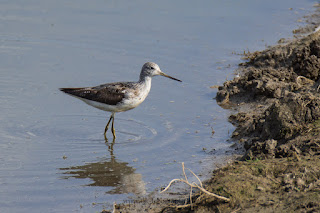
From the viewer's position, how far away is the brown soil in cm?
542

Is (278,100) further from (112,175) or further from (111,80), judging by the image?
(111,80)

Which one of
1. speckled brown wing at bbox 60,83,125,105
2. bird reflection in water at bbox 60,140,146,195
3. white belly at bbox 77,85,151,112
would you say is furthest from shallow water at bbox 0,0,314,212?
speckled brown wing at bbox 60,83,125,105

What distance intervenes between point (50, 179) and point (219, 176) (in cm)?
247

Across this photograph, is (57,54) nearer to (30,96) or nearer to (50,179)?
(30,96)

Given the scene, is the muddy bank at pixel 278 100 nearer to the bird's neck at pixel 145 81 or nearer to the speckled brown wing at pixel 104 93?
the bird's neck at pixel 145 81

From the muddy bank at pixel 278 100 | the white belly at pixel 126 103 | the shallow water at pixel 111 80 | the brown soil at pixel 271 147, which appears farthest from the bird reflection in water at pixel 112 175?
the muddy bank at pixel 278 100

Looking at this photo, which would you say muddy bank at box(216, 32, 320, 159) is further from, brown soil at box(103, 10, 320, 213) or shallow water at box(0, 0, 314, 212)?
shallow water at box(0, 0, 314, 212)

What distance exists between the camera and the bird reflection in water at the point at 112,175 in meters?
6.83

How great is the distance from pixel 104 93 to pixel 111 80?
194 cm

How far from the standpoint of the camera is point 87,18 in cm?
1441

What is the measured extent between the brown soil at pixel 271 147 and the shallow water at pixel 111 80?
519 mm

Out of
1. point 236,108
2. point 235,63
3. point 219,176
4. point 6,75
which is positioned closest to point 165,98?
point 236,108

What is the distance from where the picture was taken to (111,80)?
36.2 ft

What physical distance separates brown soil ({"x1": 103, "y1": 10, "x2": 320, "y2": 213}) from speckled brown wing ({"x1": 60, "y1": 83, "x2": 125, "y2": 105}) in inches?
85.6
